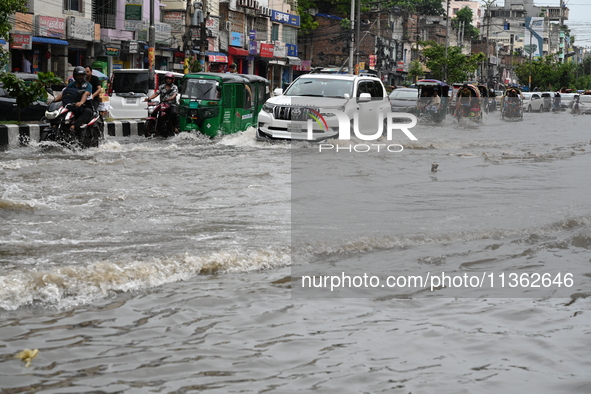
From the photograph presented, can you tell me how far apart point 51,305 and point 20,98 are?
11.8 metres

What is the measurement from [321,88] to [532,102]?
35801 mm

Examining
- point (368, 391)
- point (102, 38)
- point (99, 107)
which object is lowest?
point (368, 391)

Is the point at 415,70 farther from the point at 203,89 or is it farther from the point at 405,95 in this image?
the point at 203,89

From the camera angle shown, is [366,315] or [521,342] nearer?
[521,342]

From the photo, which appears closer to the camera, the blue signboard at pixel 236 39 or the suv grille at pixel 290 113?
the suv grille at pixel 290 113

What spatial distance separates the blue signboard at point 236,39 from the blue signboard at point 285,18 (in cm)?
590

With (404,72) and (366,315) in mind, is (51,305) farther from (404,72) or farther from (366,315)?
Result: (404,72)

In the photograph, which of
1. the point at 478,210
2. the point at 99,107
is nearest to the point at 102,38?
the point at 99,107

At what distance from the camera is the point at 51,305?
4457mm

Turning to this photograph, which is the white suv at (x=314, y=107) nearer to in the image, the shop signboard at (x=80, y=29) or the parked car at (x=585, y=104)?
the shop signboard at (x=80, y=29)

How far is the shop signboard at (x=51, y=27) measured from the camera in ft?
93.2

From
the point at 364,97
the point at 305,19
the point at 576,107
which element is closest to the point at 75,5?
the point at 364,97

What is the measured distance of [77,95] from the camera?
42.9ft

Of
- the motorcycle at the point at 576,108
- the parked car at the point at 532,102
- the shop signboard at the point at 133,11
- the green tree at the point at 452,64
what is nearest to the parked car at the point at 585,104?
the motorcycle at the point at 576,108
